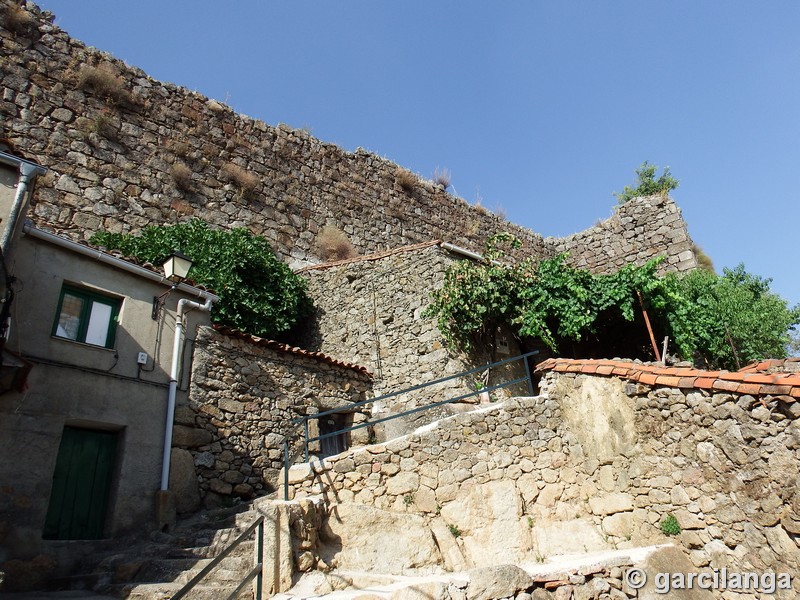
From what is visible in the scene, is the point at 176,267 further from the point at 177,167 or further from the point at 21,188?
the point at 177,167

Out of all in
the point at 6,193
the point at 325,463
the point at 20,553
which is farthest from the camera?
the point at 325,463

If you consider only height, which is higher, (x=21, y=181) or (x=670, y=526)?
(x=21, y=181)

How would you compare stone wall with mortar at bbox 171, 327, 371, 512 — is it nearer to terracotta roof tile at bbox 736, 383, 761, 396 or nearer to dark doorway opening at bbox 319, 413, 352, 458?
dark doorway opening at bbox 319, 413, 352, 458

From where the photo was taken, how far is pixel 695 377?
6566 mm

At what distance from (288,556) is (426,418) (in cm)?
456

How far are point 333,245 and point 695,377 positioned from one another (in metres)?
10.8

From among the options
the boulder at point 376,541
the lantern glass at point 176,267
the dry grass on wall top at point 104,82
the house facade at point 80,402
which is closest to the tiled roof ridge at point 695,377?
the boulder at point 376,541

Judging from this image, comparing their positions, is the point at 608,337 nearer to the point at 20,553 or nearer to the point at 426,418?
the point at 426,418

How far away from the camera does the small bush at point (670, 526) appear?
632cm

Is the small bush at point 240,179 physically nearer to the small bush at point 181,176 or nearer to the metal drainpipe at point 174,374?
the small bush at point 181,176

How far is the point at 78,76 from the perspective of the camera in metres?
12.9

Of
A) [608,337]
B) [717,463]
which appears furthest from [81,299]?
[608,337]

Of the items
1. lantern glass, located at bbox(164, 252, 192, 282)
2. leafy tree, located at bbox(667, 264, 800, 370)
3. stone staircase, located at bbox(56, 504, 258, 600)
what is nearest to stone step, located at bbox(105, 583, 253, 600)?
stone staircase, located at bbox(56, 504, 258, 600)

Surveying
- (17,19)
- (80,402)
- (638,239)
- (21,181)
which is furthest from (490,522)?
(638,239)
